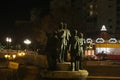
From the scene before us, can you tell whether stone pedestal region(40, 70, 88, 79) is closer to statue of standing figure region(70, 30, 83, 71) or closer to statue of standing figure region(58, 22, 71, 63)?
statue of standing figure region(70, 30, 83, 71)

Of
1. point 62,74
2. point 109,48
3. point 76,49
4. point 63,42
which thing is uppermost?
point 109,48

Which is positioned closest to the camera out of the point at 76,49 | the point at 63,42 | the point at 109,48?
the point at 76,49

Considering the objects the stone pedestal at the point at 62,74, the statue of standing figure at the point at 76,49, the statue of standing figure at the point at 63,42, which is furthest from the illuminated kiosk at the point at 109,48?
the stone pedestal at the point at 62,74

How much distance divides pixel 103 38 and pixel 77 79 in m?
41.2

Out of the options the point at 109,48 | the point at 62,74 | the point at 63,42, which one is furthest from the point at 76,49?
the point at 109,48

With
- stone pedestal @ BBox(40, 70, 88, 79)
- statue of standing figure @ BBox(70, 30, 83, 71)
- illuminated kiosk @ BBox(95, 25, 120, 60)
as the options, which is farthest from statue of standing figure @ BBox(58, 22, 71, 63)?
illuminated kiosk @ BBox(95, 25, 120, 60)

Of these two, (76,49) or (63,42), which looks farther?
(63,42)

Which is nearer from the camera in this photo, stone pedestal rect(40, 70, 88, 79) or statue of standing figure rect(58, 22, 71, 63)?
stone pedestal rect(40, 70, 88, 79)

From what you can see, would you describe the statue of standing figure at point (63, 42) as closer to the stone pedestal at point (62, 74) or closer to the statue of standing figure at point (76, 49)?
the statue of standing figure at point (76, 49)

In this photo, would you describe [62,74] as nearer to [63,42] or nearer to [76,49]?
[76,49]

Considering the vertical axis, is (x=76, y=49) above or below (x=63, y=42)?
below

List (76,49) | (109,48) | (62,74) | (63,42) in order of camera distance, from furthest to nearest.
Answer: (109,48) < (63,42) < (76,49) < (62,74)

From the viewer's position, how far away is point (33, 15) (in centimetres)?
12625

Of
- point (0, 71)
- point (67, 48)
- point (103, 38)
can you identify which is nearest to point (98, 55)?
point (103, 38)
